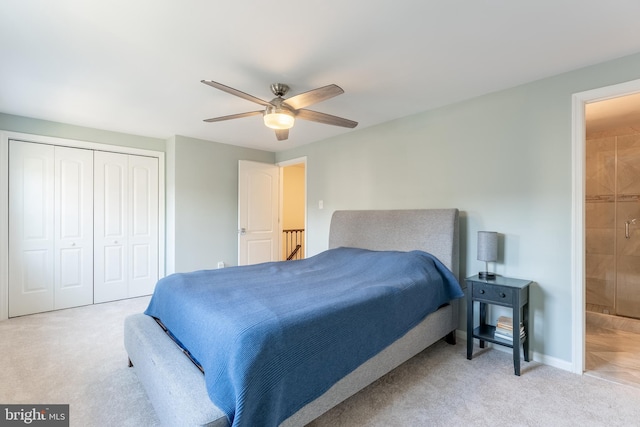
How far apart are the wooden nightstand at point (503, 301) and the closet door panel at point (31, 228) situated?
192 inches

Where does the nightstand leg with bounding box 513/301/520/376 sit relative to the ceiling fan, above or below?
below

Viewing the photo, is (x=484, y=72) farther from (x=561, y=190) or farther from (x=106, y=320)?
(x=106, y=320)

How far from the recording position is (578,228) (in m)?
2.31

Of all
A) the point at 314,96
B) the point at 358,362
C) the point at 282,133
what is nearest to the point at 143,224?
the point at 282,133

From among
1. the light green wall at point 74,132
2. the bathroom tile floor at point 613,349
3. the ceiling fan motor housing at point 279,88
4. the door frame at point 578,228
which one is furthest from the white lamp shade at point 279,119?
the bathroom tile floor at point 613,349

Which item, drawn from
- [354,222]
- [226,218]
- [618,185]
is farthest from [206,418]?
[618,185]

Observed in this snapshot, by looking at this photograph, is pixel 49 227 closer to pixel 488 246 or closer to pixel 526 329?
pixel 488 246

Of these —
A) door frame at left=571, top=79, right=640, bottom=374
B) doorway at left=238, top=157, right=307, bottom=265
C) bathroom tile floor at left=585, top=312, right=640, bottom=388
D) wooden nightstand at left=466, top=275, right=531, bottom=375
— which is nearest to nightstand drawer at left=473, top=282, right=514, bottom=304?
wooden nightstand at left=466, top=275, right=531, bottom=375

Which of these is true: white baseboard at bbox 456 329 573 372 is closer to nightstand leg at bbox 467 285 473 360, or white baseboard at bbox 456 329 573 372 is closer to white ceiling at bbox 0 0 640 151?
nightstand leg at bbox 467 285 473 360

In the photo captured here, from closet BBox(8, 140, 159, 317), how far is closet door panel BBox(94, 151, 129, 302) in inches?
0.4

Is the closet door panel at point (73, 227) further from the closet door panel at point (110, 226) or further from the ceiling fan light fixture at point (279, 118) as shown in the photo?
the ceiling fan light fixture at point (279, 118)

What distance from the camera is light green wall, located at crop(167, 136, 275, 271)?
14.2ft

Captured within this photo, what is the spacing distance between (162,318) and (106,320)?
1.85 metres

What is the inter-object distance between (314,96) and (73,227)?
3.80m
